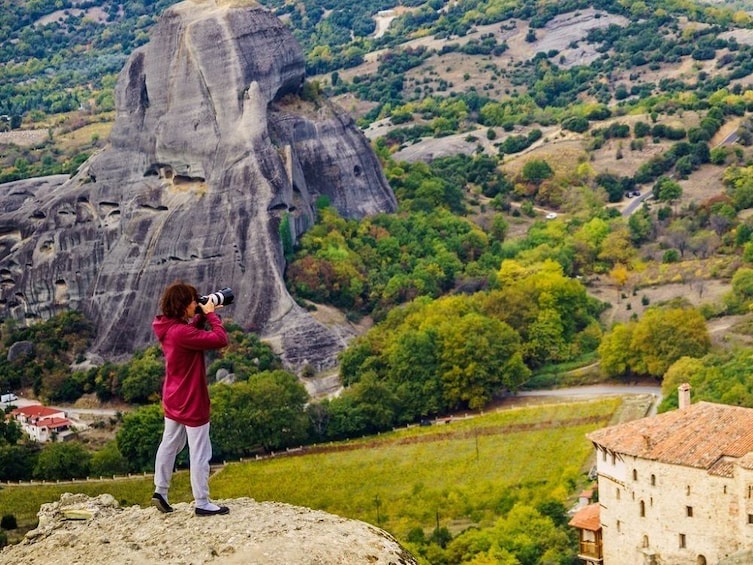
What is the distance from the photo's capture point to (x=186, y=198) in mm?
85625

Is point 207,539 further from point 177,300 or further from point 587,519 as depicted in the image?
point 587,519

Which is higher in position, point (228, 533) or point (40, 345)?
point (228, 533)

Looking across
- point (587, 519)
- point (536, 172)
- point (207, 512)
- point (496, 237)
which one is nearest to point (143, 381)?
point (587, 519)

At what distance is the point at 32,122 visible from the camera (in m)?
147

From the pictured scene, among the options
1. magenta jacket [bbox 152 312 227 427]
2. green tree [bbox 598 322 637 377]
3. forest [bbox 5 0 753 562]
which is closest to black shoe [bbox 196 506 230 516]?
magenta jacket [bbox 152 312 227 427]

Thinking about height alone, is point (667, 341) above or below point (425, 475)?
below

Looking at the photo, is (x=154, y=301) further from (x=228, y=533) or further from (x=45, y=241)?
(x=228, y=533)

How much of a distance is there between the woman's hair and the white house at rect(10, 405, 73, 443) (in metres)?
53.4

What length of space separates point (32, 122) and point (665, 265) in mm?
68309

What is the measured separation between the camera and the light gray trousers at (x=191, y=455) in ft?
62.7

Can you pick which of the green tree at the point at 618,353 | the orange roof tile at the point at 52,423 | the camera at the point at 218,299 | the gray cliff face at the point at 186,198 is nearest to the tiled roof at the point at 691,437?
the green tree at the point at 618,353

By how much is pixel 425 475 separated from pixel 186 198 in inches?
1043

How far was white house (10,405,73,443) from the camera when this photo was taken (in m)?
72.2

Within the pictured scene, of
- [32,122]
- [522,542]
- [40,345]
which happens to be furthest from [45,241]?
[32,122]
